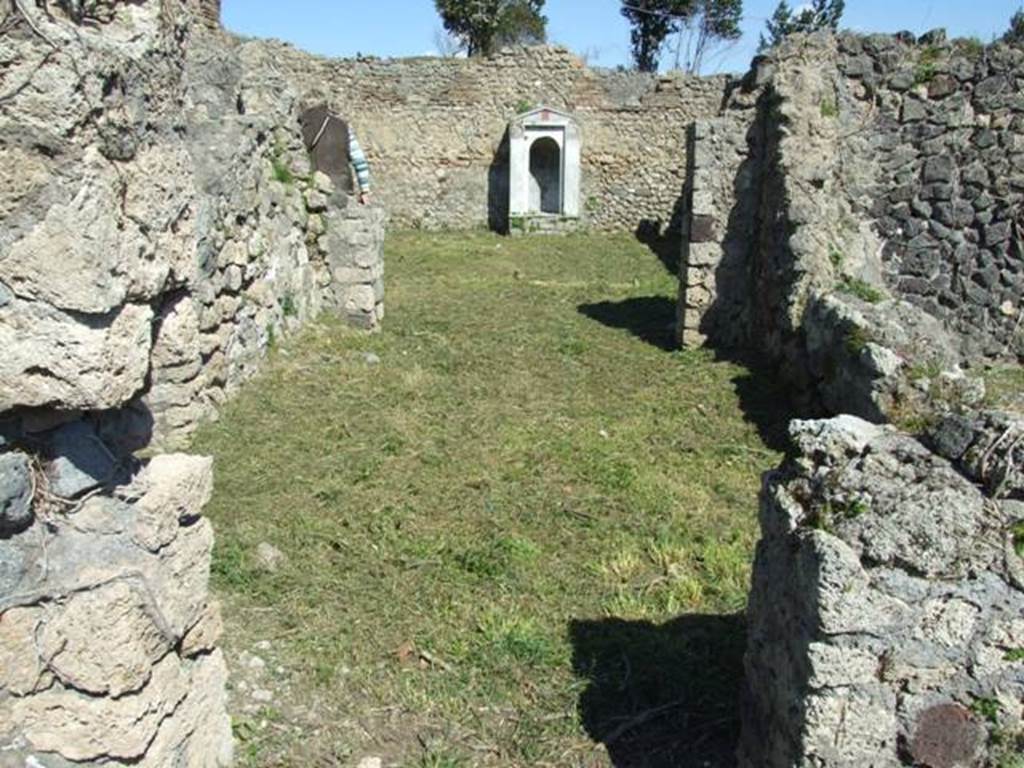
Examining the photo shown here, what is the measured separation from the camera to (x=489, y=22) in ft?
113

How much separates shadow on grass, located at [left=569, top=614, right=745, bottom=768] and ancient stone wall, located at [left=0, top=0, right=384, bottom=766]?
1.41 metres

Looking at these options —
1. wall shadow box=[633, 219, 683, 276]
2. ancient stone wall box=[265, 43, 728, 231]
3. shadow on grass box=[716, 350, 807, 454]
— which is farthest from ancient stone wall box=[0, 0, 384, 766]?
ancient stone wall box=[265, 43, 728, 231]

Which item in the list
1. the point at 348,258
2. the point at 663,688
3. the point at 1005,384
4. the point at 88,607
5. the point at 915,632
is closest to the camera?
the point at 88,607

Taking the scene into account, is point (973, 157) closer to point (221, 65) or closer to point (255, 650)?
point (221, 65)

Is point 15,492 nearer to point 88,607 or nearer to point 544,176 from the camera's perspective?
point 88,607

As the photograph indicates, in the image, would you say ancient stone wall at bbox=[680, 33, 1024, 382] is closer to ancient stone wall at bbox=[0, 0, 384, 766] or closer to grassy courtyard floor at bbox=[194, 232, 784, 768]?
grassy courtyard floor at bbox=[194, 232, 784, 768]

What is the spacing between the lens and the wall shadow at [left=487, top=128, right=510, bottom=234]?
19.5m

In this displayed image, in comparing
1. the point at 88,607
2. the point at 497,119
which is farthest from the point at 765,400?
the point at 497,119

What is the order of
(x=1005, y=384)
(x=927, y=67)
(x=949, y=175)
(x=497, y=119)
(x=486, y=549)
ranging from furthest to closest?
(x=497, y=119)
(x=949, y=175)
(x=927, y=67)
(x=1005, y=384)
(x=486, y=549)

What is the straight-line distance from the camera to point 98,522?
232 centimetres

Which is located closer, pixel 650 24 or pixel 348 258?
pixel 348 258

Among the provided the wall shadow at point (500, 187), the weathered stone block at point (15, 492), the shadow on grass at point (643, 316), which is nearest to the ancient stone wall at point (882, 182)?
the shadow on grass at point (643, 316)

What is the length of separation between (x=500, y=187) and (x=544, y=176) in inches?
54.8

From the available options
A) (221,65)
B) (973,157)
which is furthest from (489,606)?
(973,157)
